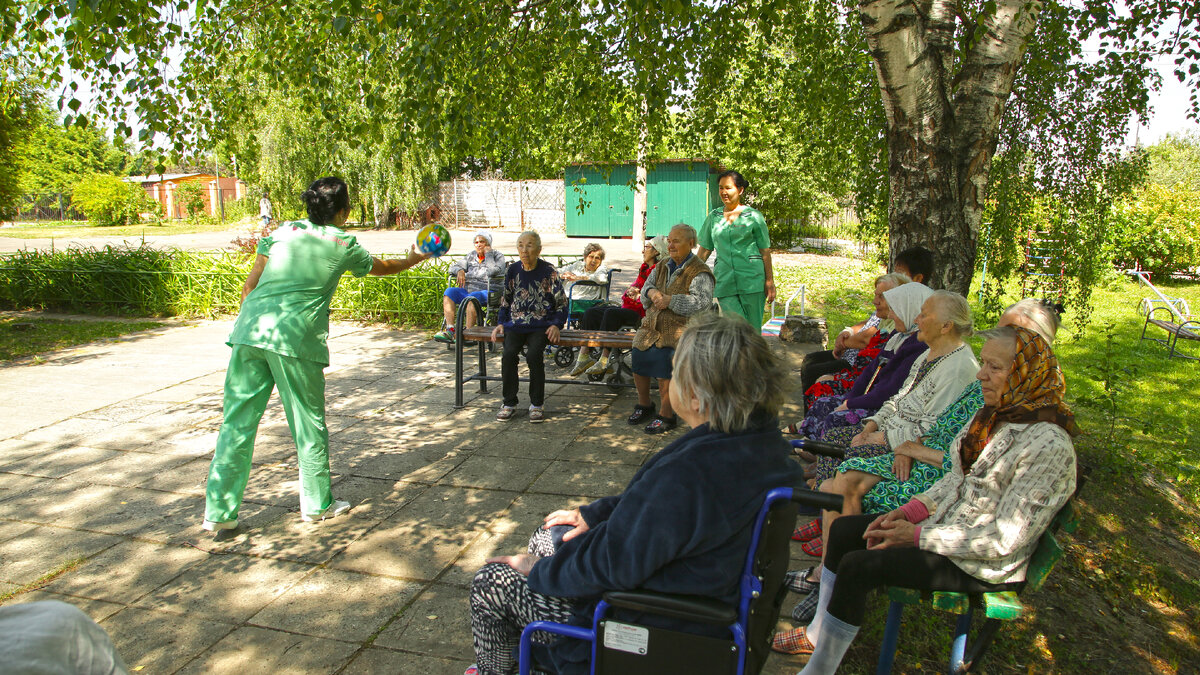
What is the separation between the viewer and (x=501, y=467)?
15.6ft

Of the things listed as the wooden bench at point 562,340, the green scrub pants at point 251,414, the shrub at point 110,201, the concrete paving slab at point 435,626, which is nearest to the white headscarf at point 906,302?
the wooden bench at point 562,340

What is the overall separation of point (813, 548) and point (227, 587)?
2.68m

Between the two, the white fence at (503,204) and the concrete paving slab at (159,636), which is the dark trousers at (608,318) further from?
the white fence at (503,204)

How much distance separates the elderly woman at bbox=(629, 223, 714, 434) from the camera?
526 cm

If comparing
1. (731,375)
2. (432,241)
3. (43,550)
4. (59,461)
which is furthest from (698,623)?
(59,461)

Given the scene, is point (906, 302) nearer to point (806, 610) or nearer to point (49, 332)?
point (806, 610)

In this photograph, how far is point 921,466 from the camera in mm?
2988

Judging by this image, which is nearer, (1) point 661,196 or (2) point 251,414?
(2) point 251,414

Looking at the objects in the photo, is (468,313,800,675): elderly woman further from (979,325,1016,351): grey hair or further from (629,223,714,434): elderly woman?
(629,223,714,434): elderly woman

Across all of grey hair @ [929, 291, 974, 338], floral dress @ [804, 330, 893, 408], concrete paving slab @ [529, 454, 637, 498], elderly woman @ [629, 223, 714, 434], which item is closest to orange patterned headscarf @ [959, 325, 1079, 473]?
grey hair @ [929, 291, 974, 338]

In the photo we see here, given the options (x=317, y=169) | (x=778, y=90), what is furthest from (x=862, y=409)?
(x=317, y=169)

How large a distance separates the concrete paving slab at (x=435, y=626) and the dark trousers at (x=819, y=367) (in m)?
2.88

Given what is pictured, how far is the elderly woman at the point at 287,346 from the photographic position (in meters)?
3.66

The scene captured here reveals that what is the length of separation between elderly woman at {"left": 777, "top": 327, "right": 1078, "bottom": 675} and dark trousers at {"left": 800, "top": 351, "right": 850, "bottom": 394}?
2572 millimetres
